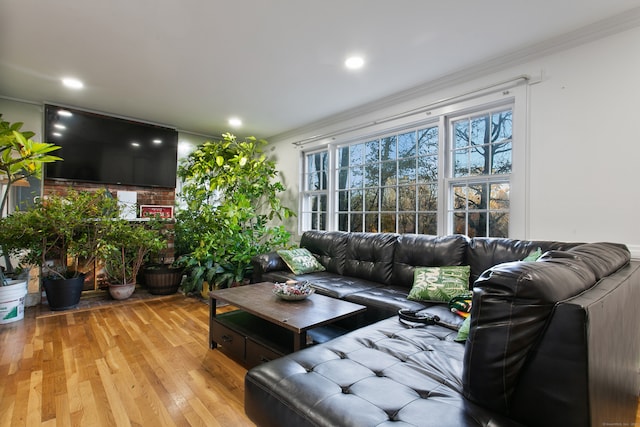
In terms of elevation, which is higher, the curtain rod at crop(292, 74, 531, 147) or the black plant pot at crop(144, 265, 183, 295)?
the curtain rod at crop(292, 74, 531, 147)

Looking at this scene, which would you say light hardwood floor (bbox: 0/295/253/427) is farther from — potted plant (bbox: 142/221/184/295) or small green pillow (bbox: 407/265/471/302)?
small green pillow (bbox: 407/265/471/302)

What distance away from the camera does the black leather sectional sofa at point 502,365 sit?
0.82m

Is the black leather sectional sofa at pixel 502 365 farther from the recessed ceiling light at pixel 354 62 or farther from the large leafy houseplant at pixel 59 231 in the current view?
the large leafy houseplant at pixel 59 231

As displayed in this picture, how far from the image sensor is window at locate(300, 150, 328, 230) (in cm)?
451

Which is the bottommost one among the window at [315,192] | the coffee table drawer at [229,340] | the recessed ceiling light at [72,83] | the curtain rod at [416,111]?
the coffee table drawer at [229,340]

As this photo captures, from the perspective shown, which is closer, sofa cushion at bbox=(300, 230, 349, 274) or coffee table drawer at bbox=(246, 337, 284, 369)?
coffee table drawer at bbox=(246, 337, 284, 369)

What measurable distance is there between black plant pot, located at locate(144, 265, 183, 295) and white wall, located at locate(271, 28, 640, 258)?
4035 mm

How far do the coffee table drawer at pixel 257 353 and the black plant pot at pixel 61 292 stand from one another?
8.54 feet

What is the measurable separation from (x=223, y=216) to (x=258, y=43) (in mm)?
2159

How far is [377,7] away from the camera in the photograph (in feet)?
6.61

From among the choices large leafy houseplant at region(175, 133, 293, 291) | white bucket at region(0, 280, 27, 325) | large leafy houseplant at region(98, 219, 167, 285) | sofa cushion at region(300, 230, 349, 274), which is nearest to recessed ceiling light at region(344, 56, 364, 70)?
sofa cushion at region(300, 230, 349, 274)

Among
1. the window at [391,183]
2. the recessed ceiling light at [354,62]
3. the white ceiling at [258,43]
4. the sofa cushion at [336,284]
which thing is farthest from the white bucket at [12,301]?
the recessed ceiling light at [354,62]

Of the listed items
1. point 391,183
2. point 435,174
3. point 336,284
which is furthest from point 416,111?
point 336,284

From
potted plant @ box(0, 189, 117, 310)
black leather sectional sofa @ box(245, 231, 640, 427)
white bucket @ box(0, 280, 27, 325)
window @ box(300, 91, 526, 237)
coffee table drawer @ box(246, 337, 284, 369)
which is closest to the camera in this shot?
black leather sectional sofa @ box(245, 231, 640, 427)
